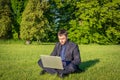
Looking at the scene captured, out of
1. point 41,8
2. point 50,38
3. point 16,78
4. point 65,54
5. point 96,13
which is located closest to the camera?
point 16,78

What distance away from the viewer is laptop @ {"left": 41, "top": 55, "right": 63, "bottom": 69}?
955 centimetres

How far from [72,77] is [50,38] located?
39.9m

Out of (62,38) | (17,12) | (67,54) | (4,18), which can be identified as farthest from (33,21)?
(62,38)

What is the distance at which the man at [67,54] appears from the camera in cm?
997

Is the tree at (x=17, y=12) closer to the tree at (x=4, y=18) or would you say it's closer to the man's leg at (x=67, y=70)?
the tree at (x=4, y=18)

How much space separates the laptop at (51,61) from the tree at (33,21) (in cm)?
3226

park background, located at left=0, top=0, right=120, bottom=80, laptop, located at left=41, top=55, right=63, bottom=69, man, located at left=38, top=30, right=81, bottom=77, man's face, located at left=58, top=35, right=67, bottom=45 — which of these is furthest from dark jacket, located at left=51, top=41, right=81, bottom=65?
park background, located at left=0, top=0, right=120, bottom=80

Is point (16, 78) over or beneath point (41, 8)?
over

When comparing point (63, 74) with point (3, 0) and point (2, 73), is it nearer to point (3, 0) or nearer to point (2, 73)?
point (2, 73)

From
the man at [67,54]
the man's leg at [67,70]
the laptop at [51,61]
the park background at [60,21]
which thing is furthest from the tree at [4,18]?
the man's leg at [67,70]

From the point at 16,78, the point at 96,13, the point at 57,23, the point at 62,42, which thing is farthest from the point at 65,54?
the point at 57,23

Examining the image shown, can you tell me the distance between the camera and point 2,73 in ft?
35.2

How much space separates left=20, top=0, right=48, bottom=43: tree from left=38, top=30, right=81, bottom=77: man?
104ft

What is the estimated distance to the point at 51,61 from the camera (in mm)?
9766
